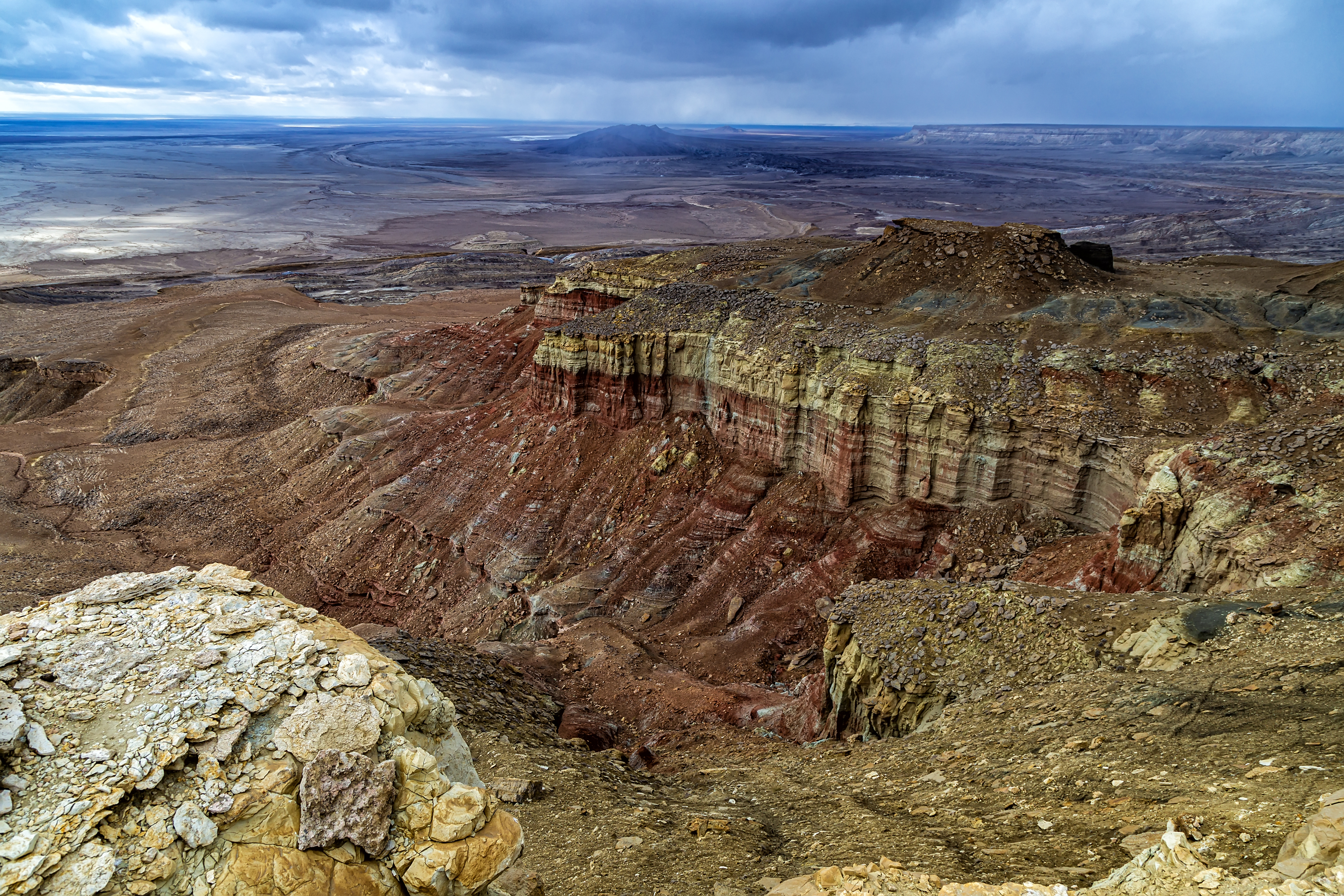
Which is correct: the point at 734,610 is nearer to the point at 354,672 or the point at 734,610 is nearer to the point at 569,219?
the point at 354,672

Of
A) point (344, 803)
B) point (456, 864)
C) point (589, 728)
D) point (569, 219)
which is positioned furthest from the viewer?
point (569, 219)

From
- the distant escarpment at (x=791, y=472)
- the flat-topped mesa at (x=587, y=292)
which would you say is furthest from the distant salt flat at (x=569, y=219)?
the distant escarpment at (x=791, y=472)

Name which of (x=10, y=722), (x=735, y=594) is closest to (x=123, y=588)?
(x=10, y=722)

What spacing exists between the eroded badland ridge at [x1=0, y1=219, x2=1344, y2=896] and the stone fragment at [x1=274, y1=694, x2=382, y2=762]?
0.17 ft

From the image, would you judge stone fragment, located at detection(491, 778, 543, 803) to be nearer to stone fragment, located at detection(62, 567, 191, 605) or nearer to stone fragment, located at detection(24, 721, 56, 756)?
stone fragment, located at detection(62, 567, 191, 605)

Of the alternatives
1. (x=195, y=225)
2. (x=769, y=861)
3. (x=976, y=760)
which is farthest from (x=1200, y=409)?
(x=195, y=225)

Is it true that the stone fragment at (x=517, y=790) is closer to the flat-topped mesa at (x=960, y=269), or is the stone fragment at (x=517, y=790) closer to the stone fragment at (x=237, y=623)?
the stone fragment at (x=237, y=623)

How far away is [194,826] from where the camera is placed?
6.62 meters

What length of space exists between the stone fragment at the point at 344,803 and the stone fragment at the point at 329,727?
0.18 metres

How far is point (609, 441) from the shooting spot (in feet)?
112

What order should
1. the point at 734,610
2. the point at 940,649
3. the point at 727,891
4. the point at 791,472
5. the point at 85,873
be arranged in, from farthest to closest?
the point at 791,472 → the point at 734,610 → the point at 940,649 → the point at 727,891 → the point at 85,873

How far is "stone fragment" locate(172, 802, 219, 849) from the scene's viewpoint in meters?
6.59

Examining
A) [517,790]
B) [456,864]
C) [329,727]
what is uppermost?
[329,727]

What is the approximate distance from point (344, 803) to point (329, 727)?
77 cm
